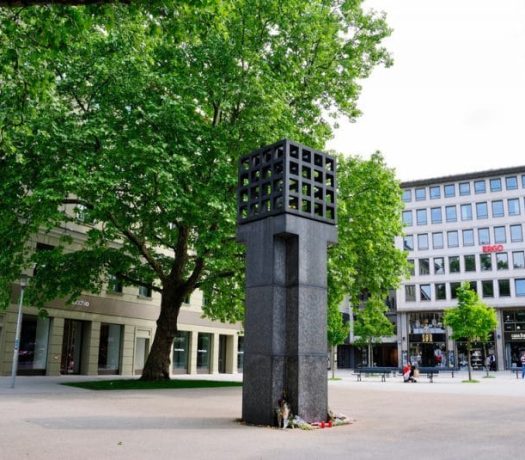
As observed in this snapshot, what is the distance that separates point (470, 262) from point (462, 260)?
3.24ft

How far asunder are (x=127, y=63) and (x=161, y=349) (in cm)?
1182

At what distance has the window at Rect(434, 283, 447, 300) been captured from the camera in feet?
230

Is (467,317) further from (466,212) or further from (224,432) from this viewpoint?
(224,432)

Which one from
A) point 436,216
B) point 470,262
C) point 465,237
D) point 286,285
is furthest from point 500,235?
point 286,285

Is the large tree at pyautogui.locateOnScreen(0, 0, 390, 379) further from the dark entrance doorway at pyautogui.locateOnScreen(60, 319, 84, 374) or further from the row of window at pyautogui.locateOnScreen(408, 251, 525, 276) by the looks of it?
the row of window at pyautogui.locateOnScreen(408, 251, 525, 276)

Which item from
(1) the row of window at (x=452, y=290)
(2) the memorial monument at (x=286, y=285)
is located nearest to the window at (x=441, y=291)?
(1) the row of window at (x=452, y=290)

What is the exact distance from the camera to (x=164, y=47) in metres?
23.0

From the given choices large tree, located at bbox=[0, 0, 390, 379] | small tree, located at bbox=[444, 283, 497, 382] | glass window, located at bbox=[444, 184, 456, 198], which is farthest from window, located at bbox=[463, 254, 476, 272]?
large tree, located at bbox=[0, 0, 390, 379]

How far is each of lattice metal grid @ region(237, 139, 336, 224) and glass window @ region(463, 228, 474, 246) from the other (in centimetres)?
6026

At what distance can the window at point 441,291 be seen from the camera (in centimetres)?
7012

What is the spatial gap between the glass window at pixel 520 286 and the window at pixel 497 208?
25.8 feet

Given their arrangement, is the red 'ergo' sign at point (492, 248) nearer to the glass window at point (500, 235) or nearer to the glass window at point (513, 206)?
the glass window at point (500, 235)

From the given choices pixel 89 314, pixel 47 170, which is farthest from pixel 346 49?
pixel 89 314

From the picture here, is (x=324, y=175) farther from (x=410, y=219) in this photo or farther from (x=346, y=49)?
(x=410, y=219)
